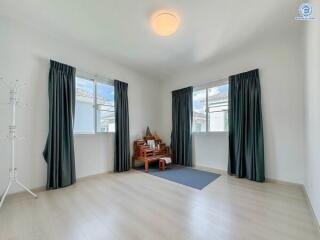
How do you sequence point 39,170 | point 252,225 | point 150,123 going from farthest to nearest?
1. point 150,123
2. point 39,170
3. point 252,225

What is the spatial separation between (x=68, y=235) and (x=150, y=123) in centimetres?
348

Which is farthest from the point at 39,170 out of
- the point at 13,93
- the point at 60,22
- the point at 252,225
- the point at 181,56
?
the point at 181,56

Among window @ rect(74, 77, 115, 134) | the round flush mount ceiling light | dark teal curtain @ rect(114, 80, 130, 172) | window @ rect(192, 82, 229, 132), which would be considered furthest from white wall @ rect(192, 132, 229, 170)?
the round flush mount ceiling light

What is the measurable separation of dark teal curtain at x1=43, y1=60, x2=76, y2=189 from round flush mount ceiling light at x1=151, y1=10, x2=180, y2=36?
5.95ft

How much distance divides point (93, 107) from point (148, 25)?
2054 millimetres

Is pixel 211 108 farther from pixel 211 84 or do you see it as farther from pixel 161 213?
pixel 161 213

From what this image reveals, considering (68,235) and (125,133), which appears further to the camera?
(125,133)

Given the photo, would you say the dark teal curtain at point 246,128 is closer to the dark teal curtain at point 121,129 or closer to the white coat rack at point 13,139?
the dark teal curtain at point 121,129

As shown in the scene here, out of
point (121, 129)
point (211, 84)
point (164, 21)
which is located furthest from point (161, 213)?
point (211, 84)

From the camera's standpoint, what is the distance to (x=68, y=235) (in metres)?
1.55

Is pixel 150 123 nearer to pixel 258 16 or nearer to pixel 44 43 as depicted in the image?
pixel 44 43

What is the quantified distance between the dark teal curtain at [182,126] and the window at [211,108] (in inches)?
6.7

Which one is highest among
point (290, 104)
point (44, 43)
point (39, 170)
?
point (44, 43)

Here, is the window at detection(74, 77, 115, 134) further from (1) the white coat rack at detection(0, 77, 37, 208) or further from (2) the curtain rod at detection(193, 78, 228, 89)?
(2) the curtain rod at detection(193, 78, 228, 89)
